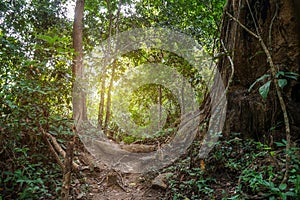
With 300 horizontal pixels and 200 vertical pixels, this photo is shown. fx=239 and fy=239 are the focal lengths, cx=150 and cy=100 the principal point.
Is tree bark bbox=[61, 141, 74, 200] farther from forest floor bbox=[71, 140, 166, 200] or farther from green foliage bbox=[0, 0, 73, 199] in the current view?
forest floor bbox=[71, 140, 166, 200]

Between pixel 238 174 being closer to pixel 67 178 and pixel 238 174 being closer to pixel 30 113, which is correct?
pixel 67 178

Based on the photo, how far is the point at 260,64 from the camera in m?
3.77

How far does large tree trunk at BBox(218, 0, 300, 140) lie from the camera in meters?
3.30

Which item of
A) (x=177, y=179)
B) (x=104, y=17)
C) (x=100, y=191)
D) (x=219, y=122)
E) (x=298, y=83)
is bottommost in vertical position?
(x=100, y=191)

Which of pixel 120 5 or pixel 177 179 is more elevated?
pixel 120 5

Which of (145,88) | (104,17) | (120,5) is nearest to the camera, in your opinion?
(120,5)

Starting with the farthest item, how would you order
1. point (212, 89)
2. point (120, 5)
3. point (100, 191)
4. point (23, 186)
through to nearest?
1. point (120, 5)
2. point (212, 89)
3. point (100, 191)
4. point (23, 186)

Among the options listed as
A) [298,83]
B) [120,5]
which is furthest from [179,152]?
[120,5]

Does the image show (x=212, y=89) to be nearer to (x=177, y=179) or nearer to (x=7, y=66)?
(x=177, y=179)

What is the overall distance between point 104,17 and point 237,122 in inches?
256

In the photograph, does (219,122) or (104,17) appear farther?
(104,17)

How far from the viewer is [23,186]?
318cm

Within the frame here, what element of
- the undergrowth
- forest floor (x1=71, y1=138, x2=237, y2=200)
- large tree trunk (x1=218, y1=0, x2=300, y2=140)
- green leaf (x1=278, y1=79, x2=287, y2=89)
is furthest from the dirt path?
green leaf (x1=278, y1=79, x2=287, y2=89)

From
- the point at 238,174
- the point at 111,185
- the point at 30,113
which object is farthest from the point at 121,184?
the point at 238,174
